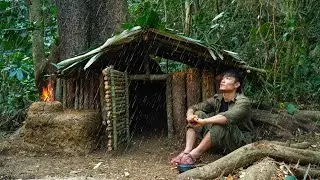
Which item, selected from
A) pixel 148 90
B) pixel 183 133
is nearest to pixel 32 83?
pixel 148 90

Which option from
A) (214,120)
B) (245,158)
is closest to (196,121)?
(214,120)

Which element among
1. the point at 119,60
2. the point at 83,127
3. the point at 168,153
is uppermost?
the point at 119,60

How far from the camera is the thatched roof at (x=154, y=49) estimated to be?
20.0 feet

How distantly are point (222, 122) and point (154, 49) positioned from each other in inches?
89.3

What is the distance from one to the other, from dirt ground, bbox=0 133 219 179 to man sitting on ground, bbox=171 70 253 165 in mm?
397

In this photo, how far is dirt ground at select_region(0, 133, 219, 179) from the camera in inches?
210

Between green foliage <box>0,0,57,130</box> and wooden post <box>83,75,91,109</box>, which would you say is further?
green foliage <box>0,0,57,130</box>

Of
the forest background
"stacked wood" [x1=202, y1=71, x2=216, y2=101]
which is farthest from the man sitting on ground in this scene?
the forest background

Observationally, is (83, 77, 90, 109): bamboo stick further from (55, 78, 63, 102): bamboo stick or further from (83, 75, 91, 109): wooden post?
(55, 78, 63, 102): bamboo stick

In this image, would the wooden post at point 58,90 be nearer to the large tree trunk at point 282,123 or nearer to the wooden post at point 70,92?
the wooden post at point 70,92

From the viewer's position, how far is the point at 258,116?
26.1 feet

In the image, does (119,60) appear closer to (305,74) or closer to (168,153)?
(168,153)

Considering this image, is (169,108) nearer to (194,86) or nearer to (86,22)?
(194,86)

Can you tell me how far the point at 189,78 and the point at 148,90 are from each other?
207 centimetres
